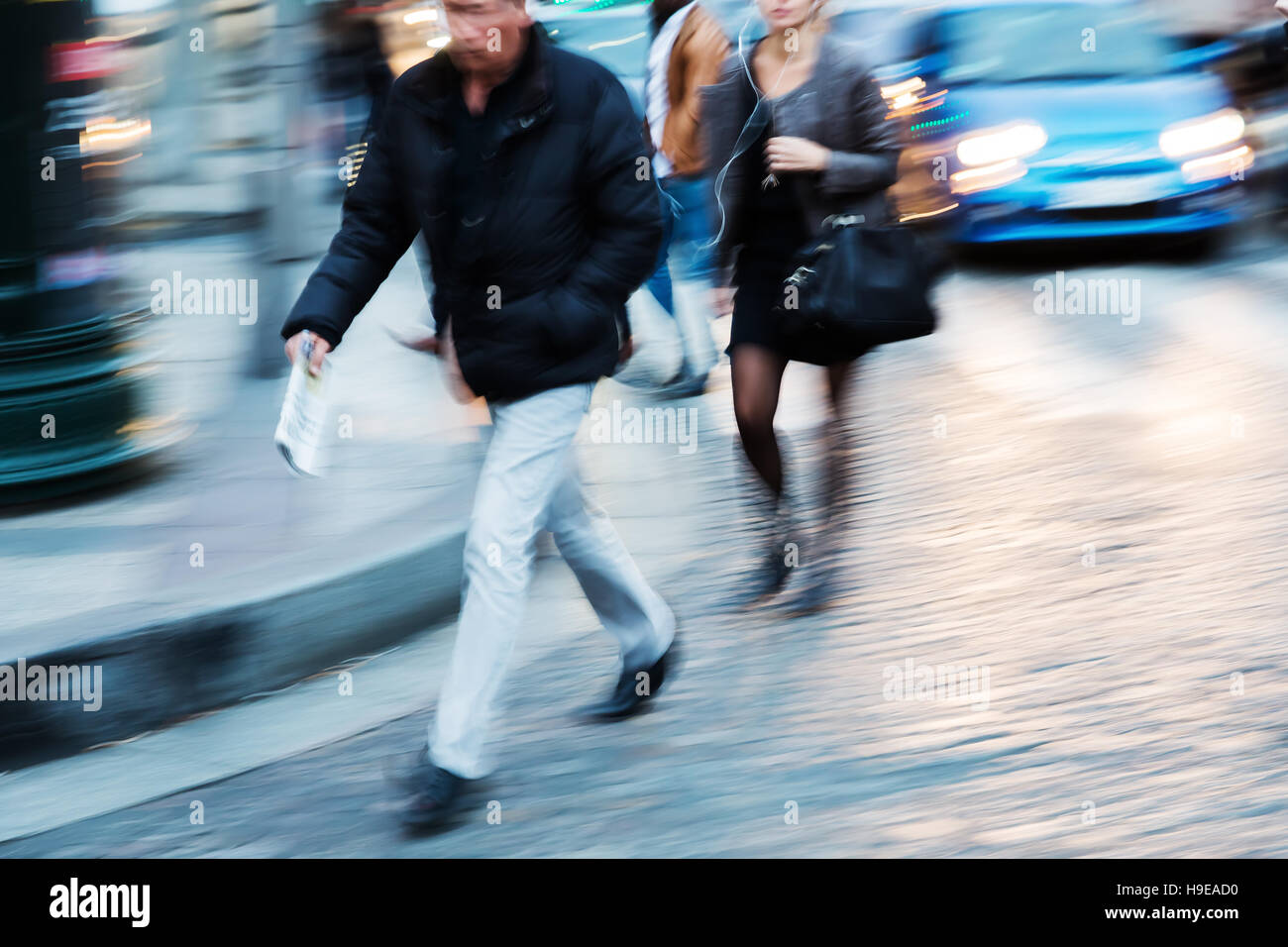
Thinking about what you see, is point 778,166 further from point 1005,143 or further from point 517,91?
point 1005,143

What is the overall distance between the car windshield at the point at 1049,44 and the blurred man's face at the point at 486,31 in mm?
7657

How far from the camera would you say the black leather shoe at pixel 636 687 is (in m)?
4.39

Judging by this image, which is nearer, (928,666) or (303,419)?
(303,419)

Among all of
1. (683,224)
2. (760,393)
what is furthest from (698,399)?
(760,393)

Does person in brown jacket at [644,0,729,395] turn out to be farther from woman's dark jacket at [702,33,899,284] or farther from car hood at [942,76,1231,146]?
car hood at [942,76,1231,146]

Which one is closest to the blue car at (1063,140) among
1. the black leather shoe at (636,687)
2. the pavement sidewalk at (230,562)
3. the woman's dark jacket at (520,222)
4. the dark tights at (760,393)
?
the pavement sidewalk at (230,562)

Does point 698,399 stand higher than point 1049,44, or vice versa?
point 1049,44

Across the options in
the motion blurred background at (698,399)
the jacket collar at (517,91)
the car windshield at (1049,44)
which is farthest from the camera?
the car windshield at (1049,44)

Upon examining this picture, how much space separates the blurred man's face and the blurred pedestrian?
44.9 inches

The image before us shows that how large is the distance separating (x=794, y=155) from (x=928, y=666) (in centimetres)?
138

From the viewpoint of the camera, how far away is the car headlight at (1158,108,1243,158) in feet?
33.8

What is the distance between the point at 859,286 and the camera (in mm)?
4633

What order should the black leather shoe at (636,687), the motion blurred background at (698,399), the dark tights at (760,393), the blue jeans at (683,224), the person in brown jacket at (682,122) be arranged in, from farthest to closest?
1. the blue jeans at (683,224)
2. the person in brown jacket at (682,122)
3. the dark tights at (760,393)
4. the motion blurred background at (698,399)
5. the black leather shoe at (636,687)

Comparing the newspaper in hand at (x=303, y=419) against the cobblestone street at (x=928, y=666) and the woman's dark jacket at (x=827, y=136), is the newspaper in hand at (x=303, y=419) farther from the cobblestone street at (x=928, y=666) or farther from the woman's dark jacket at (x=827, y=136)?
the woman's dark jacket at (x=827, y=136)
